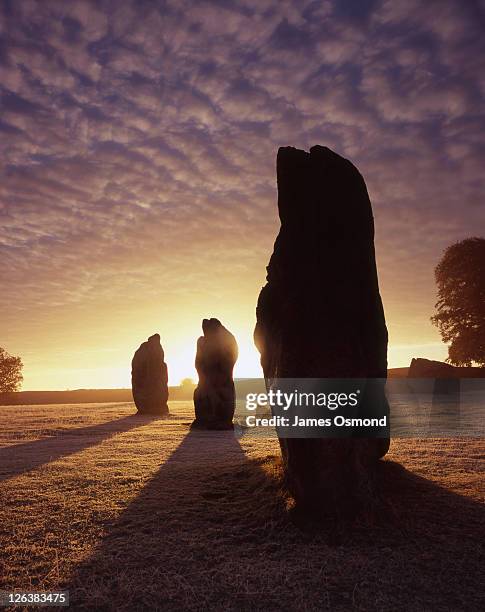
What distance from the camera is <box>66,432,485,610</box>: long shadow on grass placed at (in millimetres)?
4859

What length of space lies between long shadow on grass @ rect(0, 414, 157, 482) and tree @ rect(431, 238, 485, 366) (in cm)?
1926

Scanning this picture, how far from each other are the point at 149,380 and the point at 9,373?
108ft

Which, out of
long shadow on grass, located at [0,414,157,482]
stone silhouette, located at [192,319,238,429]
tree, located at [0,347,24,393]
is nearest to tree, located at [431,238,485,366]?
stone silhouette, located at [192,319,238,429]

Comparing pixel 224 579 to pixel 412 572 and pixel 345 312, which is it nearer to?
pixel 412 572

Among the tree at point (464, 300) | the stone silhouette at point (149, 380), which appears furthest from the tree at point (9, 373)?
the tree at point (464, 300)

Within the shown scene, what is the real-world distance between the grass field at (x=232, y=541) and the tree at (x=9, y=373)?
4818cm

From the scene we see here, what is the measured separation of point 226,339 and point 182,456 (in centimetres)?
959

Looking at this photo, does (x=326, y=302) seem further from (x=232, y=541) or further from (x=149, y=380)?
(x=149, y=380)

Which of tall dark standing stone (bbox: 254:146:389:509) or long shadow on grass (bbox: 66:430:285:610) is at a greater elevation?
tall dark standing stone (bbox: 254:146:389:509)

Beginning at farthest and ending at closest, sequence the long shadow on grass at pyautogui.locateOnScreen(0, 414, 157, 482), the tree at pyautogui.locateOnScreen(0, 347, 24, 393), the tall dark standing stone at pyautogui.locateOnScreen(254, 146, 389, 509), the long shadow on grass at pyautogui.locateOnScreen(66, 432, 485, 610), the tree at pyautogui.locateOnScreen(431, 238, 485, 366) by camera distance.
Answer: the tree at pyautogui.locateOnScreen(0, 347, 24, 393)
the tree at pyautogui.locateOnScreen(431, 238, 485, 366)
the long shadow on grass at pyautogui.locateOnScreen(0, 414, 157, 482)
the tall dark standing stone at pyautogui.locateOnScreen(254, 146, 389, 509)
the long shadow on grass at pyautogui.locateOnScreen(66, 432, 485, 610)

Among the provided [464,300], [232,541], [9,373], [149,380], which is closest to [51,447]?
[232,541]

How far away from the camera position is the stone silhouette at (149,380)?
29.3 metres

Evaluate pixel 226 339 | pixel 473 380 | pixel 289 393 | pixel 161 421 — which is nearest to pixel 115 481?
pixel 289 393

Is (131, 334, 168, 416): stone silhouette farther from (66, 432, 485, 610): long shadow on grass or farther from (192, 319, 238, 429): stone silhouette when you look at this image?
(66, 432, 485, 610): long shadow on grass
